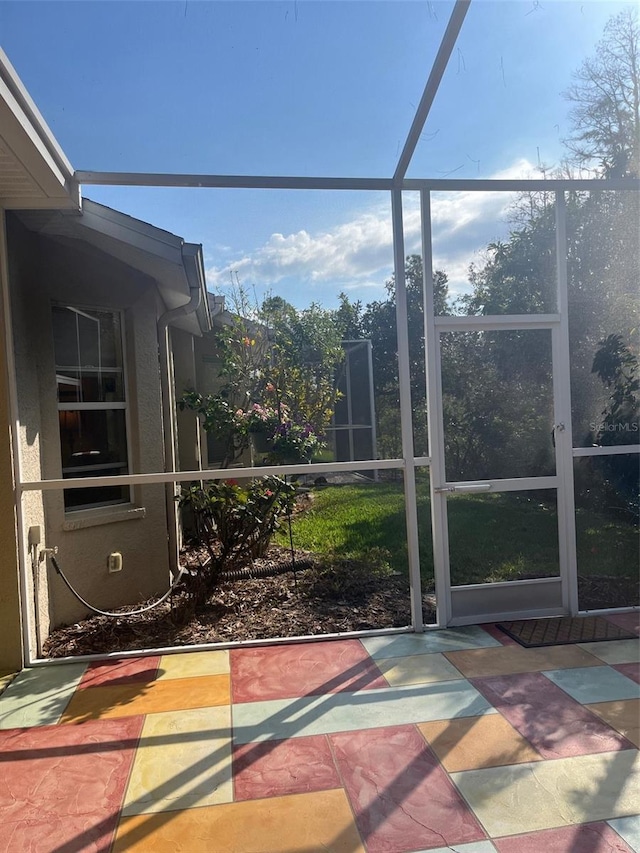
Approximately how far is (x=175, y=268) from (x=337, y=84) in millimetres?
1566

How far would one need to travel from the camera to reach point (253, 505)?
4.23 m

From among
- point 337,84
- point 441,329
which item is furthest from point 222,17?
point 441,329

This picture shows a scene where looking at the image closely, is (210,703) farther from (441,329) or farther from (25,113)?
(25,113)

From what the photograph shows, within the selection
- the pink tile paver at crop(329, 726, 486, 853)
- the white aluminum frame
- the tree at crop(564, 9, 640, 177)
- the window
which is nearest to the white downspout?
the window

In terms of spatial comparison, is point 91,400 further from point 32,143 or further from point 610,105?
point 610,105

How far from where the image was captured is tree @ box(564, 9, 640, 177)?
11.7 feet

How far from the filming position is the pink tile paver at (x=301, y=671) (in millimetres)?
3012

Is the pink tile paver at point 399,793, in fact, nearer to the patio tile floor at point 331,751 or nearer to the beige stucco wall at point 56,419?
the patio tile floor at point 331,751

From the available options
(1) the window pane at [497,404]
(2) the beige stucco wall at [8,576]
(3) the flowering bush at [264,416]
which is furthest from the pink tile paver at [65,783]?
(1) the window pane at [497,404]

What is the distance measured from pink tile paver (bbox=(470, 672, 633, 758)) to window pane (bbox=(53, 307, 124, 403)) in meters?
3.21

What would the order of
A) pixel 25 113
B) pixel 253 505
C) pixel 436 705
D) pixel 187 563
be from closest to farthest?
1. pixel 25 113
2. pixel 436 705
3. pixel 253 505
4. pixel 187 563

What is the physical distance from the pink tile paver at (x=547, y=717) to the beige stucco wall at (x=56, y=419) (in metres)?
2.69

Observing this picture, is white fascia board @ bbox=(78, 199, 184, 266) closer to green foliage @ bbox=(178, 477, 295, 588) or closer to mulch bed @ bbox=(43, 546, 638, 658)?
green foliage @ bbox=(178, 477, 295, 588)

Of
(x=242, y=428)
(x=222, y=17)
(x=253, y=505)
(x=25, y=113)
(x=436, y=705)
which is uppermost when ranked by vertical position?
(x=222, y=17)
